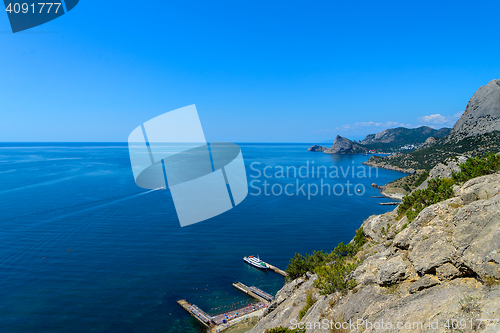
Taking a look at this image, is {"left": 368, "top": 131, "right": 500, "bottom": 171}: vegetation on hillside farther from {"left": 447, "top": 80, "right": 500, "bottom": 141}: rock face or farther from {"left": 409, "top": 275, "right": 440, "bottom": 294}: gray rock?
{"left": 409, "top": 275, "right": 440, "bottom": 294}: gray rock

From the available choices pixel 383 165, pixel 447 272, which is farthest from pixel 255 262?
pixel 383 165

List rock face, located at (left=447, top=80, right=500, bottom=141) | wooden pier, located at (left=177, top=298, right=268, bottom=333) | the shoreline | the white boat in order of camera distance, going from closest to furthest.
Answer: wooden pier, located at (left=177, top=298, right=268, bottom=333) → the white boat → rock face, located at (left=447, top=80, right=500, bottom=141) → the shoreline

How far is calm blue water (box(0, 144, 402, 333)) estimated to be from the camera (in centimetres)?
3459

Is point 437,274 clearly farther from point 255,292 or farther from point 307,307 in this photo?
point 255,292

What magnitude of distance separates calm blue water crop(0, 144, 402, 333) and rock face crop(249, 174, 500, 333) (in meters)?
26.8

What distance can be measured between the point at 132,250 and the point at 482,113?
163446 mm

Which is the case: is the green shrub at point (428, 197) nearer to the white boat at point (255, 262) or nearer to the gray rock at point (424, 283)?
the gray rock at point (424, 283)

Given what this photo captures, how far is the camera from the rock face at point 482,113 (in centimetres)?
12323

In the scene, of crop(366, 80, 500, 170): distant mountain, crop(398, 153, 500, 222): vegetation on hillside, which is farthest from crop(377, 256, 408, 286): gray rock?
crop(366, 80, 500, 170): distant mountain

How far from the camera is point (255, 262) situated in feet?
151

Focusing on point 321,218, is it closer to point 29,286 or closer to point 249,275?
point 249,275

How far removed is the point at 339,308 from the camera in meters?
13.5

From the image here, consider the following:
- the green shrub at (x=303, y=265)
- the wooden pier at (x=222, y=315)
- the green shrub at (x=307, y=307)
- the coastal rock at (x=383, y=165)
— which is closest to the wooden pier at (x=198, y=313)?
the wooden pier at (x=222, y=315)

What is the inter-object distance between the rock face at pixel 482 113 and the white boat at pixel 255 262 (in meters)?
129
